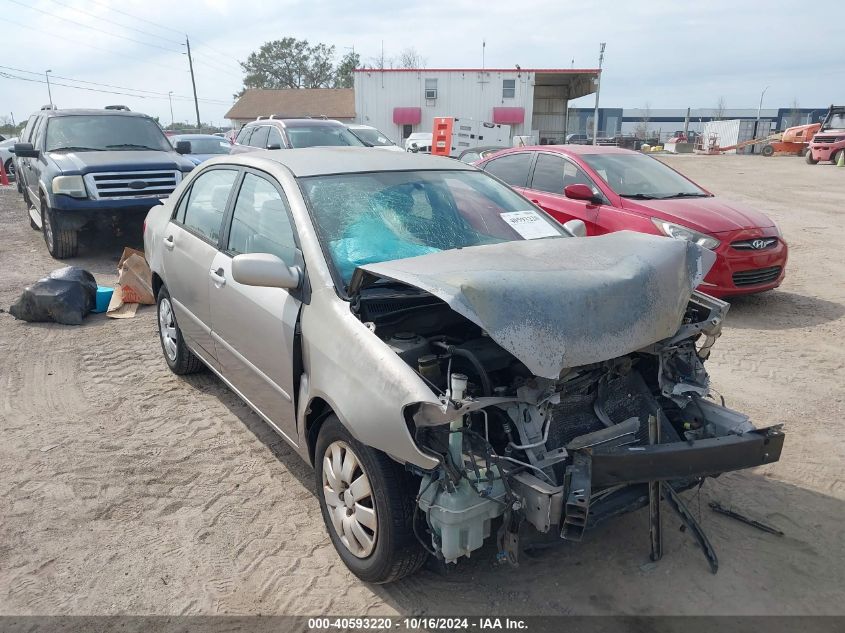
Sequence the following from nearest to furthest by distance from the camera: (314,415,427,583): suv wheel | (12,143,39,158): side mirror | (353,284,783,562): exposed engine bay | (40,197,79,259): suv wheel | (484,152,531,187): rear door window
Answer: (353,284,783,562): exposed engine bay, (314,415,427,583): suv wheel, (484,152,531,187): rear door window, (40,197,79,259): suv wheel, (12,143,39,158): side mirror

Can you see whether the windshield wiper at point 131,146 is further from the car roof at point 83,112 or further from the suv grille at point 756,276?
the suv grille at point 756,276

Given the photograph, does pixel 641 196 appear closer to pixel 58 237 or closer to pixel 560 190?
pixel 560 190

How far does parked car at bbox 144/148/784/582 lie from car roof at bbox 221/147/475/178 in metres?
0.02

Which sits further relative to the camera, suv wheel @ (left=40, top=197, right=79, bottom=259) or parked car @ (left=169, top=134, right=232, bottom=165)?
parked car @ (left=169, top=134, right=232, bottom=165)

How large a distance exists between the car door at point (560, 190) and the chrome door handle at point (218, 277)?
441cm

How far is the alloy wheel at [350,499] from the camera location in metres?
2.70

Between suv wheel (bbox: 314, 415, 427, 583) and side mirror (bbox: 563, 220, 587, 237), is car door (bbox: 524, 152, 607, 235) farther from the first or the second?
suv wheel (bbox: 314, 415, 427, 583)

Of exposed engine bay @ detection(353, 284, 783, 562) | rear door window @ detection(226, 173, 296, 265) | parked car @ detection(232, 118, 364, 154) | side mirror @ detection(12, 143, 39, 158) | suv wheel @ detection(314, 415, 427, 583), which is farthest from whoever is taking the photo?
parked car @ detection(232, 118, 364, 154)

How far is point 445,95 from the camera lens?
114 feet

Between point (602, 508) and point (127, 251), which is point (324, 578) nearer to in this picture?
point (602, 508)

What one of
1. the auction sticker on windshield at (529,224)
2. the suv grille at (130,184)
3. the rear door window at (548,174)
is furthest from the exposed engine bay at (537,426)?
the suv grille at (130,184)

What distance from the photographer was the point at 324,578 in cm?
290

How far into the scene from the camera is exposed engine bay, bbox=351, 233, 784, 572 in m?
2.40

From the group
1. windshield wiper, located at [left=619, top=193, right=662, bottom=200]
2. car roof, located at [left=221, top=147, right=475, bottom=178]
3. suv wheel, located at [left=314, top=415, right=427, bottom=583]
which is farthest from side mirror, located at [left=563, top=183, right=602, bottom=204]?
suv wheel, located at [left=314, top=415, right=427, bottom=583]
